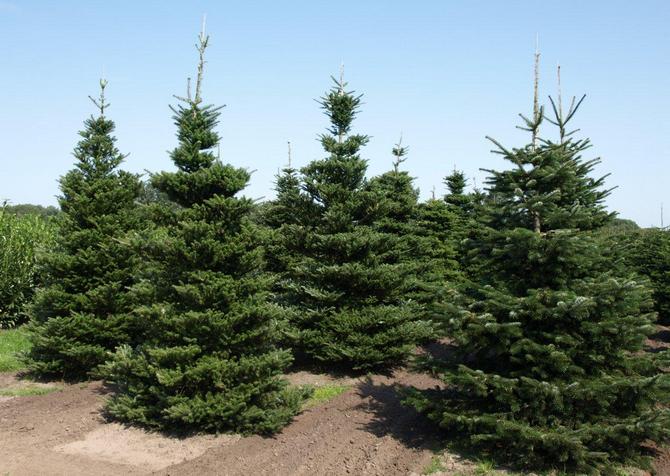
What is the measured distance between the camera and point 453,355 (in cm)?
659

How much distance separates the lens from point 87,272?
9.73 meters

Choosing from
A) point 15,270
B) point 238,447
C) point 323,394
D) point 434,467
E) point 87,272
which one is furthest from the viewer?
point 15,270

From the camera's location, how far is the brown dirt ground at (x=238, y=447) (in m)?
5.89

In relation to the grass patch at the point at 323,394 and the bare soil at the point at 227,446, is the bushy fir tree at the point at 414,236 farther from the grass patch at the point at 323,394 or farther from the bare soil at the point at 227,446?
the bare soil at the point at 227,446

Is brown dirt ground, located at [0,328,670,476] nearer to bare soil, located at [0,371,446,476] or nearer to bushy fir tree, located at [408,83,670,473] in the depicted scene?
bare soil, located at [0,371,446,476]

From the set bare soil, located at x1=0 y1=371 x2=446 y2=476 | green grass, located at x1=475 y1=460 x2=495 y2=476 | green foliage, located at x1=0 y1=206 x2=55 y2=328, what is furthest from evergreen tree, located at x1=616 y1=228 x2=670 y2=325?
green foliage, located at x1=0 y1=206 x2=55 y2=328

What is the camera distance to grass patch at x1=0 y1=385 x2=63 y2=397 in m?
8.90

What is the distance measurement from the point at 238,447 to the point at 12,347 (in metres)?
8.41

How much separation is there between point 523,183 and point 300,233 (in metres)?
5.18

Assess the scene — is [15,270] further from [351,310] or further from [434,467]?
[434,467]

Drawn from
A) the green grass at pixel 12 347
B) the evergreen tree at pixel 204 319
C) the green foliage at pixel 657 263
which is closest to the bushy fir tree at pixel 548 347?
the evergreen tree at pixel 204 319

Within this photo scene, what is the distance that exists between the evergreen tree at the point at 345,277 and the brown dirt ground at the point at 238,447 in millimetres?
1753

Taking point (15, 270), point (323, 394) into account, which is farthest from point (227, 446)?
point (15, 270)

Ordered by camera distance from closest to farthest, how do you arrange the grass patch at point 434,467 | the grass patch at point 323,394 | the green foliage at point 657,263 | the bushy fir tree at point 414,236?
the grass patch at point 434,467 < the grass patch at point 323,394 < the bushy fir tree at point 414,236 < the green foliage at point 657,263
